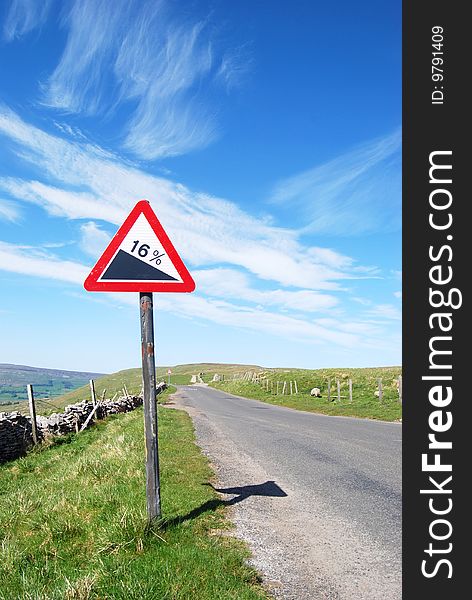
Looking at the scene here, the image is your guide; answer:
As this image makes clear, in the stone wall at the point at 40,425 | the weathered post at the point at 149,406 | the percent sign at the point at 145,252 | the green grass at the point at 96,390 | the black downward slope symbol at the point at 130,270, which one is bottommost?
the green grass at the point at 96,390

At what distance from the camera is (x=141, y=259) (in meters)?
4.71

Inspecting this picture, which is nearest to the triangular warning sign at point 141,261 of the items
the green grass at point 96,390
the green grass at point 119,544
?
the green grass at point 119,544

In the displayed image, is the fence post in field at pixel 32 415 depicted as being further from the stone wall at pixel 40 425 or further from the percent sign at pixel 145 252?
the percent sign at pixel 145 252

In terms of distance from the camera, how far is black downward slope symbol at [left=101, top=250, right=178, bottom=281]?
4.63 m

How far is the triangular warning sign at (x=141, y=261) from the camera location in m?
4.62

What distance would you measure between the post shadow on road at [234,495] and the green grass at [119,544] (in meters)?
0.03

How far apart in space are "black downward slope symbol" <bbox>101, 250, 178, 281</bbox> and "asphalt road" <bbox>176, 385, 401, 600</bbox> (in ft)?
9.34

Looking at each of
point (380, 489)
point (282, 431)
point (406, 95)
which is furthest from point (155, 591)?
point (282, 431)

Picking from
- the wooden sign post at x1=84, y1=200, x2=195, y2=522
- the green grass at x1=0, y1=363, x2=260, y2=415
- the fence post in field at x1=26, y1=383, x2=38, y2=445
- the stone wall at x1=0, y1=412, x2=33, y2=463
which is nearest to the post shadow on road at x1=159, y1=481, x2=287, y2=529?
the wooden sign post at x1=84, y1=200, x2=195, y2=522

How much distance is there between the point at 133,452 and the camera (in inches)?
345

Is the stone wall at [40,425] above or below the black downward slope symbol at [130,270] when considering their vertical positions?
below

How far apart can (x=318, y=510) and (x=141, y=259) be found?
12.7 ft

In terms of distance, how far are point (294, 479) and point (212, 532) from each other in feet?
10.2

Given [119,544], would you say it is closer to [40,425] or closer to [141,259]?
[141,259]
